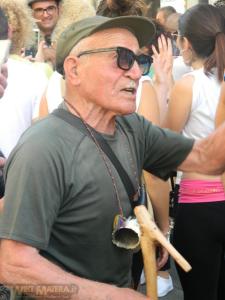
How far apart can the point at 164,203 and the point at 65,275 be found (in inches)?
53.3

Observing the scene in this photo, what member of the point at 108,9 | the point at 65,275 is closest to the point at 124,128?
the point at 65,275

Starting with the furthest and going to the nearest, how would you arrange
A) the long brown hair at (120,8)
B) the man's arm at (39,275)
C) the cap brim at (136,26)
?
the long brown hair at (120,8) → the cap brim at (136,26) → the man's arm at (39,275)

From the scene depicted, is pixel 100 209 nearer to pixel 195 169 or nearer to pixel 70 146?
pixel 70 146

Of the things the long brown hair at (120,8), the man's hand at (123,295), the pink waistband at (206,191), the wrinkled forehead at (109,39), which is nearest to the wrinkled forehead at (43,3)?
the long brown hair at (120,8)

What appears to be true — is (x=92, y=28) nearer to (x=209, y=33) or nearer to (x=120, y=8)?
(x=209, y=33)

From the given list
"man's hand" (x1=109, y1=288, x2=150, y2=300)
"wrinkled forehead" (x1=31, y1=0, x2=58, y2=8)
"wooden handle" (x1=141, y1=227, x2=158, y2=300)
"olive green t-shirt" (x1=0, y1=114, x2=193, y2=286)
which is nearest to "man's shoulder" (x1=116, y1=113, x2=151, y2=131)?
"olive green t-shirt" (x1=0, y1=114, x2=193, y2=286)

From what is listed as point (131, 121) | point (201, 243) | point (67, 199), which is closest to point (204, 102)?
point (201, 243)

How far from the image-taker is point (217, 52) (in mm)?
3084

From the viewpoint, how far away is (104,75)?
1.95 m

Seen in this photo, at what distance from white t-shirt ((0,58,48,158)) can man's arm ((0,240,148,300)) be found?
1.65m

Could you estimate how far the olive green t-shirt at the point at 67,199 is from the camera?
161 centimetres

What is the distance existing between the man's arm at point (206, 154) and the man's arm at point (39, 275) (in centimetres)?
81

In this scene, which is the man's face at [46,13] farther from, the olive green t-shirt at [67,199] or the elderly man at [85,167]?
the olive green t-shirt at [67,199]

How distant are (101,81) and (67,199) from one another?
50 cm
